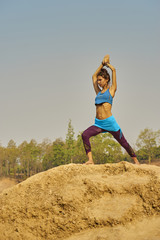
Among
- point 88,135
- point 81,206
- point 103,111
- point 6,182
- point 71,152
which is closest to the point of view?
point 81,206

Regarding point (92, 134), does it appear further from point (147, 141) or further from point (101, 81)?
point (147, 141)

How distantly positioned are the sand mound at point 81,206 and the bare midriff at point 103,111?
1.64 m

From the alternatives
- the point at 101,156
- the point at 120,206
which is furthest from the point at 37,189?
the point at 101,156

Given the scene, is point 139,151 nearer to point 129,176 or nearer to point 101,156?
point 101,156

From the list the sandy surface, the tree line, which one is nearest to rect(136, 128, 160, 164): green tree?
the tree line

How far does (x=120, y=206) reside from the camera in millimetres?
4320

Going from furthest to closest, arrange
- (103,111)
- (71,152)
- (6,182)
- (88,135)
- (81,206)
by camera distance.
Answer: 1. (6,182)
2. (71,152)
3. (103,111)
4. (88,135)
5. (81,206)

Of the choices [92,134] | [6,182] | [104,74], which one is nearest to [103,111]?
[92,134]

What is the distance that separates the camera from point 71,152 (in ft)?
109

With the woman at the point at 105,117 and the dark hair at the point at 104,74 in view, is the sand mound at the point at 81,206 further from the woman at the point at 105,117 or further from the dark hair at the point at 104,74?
the dark hair at the point at 104,74

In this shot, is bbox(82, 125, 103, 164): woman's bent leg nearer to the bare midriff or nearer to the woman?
the woman

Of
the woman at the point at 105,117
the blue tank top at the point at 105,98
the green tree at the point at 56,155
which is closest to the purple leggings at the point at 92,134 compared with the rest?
the woman at the point at 105,117

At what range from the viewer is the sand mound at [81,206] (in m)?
4.14

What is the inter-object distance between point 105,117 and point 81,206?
246 centimetres
